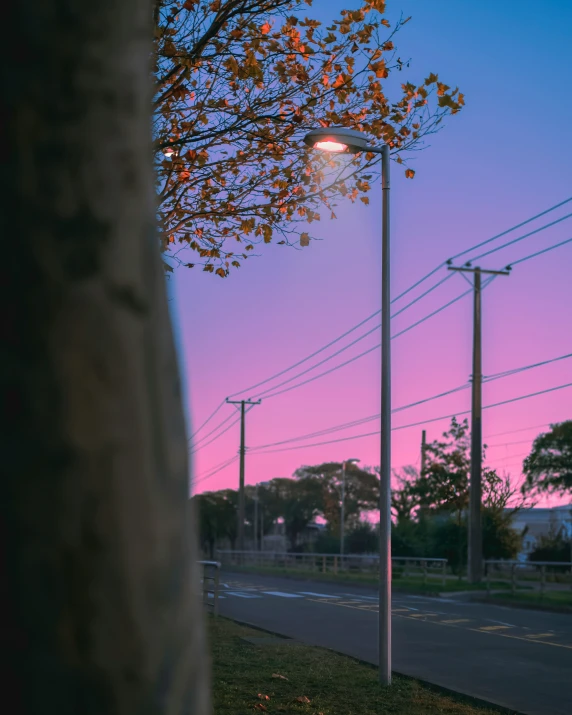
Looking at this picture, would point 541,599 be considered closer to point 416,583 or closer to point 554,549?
point 416,583

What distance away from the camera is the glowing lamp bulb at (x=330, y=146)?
9.12 m

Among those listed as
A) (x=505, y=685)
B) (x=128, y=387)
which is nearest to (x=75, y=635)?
(x=128, y=387)

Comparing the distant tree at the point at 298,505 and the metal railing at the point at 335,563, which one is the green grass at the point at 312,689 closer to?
the metal railing at the point at 335,563

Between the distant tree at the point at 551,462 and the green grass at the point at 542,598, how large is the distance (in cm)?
2755

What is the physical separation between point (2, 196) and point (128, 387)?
36 centimetres

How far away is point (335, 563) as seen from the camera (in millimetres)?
37031

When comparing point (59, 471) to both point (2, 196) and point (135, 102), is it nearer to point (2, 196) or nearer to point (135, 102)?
point (2, 196)

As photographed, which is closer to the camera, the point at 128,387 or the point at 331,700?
the point at 128,387

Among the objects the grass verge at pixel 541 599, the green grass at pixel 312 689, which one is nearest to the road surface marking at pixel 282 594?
the grass verge at pixel 541 599

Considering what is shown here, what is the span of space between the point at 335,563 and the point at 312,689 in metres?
28.5

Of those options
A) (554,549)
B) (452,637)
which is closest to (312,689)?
(452,637)

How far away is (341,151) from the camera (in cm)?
926

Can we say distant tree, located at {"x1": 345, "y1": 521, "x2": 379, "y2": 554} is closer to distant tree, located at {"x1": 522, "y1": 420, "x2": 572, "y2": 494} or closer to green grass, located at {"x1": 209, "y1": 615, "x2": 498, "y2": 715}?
distant tree, located at {"x1": 522, "y1": 420, "x2": 572, "y2": 494}

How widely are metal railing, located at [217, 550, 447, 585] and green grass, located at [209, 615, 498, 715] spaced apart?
1913 cm
